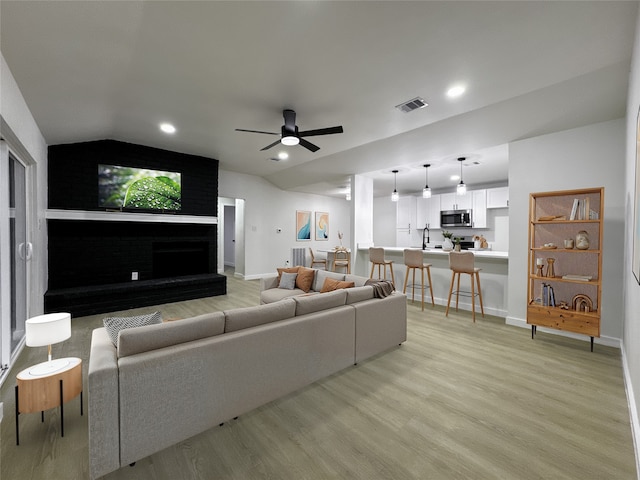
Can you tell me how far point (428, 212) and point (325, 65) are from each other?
21.4ft

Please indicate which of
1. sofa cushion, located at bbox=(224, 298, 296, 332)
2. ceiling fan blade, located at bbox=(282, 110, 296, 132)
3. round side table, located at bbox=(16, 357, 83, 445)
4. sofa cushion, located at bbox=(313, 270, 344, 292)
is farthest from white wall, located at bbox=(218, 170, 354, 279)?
round side table, located at bbox=(16, 357, 83, 445)

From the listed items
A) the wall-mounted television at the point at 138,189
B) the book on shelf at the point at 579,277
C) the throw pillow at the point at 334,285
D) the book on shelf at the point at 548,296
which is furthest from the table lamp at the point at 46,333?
the book on shelf at the point at 579,277

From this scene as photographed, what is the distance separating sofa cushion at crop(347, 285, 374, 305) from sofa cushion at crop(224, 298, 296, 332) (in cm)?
70

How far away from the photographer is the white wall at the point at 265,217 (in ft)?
24.9

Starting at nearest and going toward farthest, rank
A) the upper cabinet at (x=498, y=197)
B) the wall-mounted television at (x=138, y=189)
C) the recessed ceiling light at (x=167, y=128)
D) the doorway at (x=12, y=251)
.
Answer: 1. the doorway at (x=12, y=251)
2. the recessed ceiling light at (x=167, y=128)
3. the wall-mounted television at (x=138, y=189)
4. the upper cabinet at (x=498, y=197)

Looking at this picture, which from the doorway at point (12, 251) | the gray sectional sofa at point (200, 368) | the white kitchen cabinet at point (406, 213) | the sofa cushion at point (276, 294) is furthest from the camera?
the white kitchen cabinet at point (406, 213)

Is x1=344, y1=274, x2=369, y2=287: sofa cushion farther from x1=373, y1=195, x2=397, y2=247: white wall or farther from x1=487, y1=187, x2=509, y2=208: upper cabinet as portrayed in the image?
x1=373, y1=195, x2=397, y2=247: white wall

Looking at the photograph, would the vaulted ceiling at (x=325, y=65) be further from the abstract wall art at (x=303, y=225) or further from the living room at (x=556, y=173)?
the abstract wall art at (x=303, y=225)

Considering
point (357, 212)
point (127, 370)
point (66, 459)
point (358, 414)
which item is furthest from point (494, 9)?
point (357, 212)

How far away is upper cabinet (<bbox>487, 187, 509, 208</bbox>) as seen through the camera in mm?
6766

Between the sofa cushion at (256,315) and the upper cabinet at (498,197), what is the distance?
644 cm

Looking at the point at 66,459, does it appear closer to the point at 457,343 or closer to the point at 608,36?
the point at 457,343

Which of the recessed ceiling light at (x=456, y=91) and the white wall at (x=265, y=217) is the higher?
the recessed ceiling light at (x=456, y=91)

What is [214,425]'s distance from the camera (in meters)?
1.92
